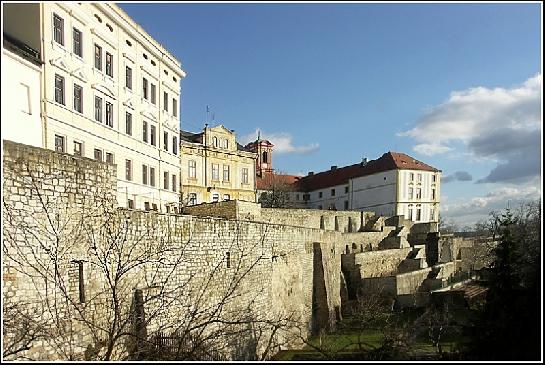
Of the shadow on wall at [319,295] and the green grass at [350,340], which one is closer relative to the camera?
the green grass at [350,340]

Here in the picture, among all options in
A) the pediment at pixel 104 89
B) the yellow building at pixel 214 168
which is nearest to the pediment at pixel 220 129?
the yellow building at pixel 214 168

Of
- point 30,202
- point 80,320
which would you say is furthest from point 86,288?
point 30,202

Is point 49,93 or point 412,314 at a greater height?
point 49,93

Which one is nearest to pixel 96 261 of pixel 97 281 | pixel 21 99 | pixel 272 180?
pixel 97 281

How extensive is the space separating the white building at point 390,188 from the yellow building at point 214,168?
2170cm

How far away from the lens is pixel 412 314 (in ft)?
84.9

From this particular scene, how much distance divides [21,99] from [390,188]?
47429 millimetres

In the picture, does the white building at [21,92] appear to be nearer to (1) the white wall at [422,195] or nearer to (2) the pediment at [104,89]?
(2) the pediment at [104,89]

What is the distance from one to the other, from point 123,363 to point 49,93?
1391 centimetres

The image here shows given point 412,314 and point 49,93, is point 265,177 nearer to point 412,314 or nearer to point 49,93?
point 412,314

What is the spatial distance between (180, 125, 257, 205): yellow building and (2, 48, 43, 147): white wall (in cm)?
1977

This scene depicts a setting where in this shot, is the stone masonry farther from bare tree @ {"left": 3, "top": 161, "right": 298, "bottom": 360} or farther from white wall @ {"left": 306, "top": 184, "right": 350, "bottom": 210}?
white wall @ {"left": 306, "top": 184, "right": 350, "bottom": 210}

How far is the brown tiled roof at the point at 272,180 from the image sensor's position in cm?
6347

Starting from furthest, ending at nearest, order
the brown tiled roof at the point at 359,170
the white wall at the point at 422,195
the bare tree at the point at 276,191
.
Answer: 1. the brown tiled roof at the point at 359,170
2. the white wall at the point at 422,195
3. the bare tree at the point at 276,191
